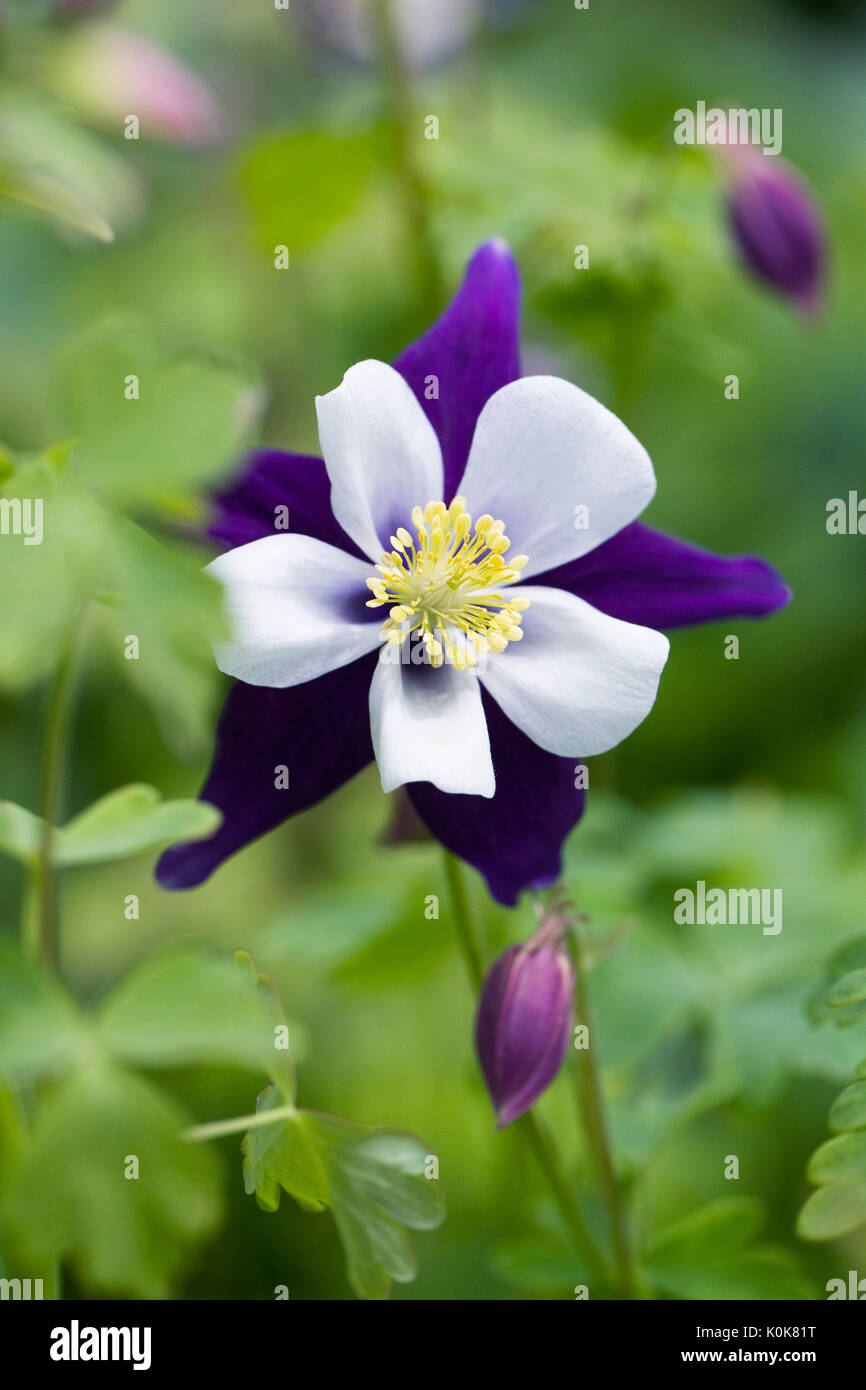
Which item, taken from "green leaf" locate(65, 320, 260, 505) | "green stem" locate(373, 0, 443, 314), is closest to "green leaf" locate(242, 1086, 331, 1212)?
"green leaf" locate(65, 320, 260, 505)

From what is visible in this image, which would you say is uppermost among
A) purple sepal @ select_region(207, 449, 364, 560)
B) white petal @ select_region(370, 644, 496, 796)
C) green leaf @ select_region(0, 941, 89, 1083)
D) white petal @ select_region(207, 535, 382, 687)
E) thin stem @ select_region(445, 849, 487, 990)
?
purple sepal @ select_region(207, 449, 364, 560)

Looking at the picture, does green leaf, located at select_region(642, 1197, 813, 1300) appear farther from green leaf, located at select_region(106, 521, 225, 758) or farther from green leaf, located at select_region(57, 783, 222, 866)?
green leaf, located at select_region(106, 521, 225, 758)

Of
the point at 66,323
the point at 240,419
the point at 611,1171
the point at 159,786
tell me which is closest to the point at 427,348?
Answer: the point at 240,419

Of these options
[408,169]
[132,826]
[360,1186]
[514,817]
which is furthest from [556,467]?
[408,169]

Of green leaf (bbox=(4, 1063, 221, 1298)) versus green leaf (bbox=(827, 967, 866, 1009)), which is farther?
green leaf (bbox=(827, 967, 866, 1009))

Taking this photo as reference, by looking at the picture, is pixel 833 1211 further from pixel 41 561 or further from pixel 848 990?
pixel 41 561
